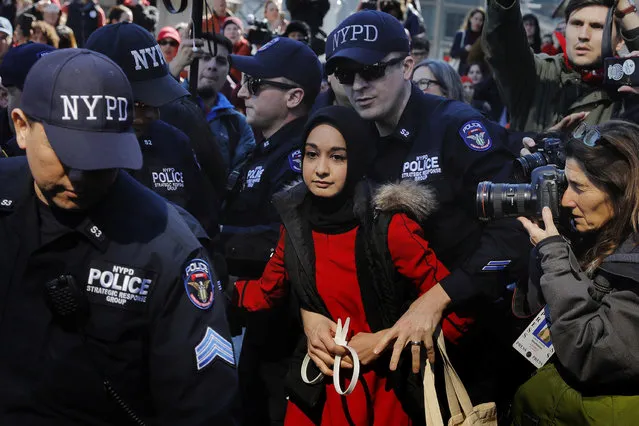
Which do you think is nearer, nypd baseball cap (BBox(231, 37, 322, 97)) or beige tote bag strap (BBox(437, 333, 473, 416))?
beige tote bag strap (BBox(437, 333, 473, 416))

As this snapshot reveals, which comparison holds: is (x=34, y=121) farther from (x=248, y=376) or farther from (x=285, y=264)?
(x=248, y=376)

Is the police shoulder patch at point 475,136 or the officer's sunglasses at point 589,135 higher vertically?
the officer's sunglasses at point 589,135

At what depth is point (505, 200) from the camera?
3.72 metres

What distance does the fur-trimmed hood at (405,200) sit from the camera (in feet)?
12.7

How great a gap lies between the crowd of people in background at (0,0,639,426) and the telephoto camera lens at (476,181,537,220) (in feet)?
0.06

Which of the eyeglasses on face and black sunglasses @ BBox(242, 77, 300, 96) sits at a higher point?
black sunglasses @ BBox(242, 77, 300, 96)

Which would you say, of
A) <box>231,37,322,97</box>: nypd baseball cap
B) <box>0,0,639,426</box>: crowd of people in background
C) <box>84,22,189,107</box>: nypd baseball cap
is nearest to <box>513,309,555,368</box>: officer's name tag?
<box>0,0,639,426</box>: crowd of people in background

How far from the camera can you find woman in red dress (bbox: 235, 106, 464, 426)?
153 inches

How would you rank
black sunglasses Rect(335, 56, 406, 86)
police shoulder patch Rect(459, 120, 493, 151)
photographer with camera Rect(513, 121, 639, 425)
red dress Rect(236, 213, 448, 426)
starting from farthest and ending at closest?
black sunglasses Rect(335, 56, 406, 86)
police shoulder patch Rect(459, 120, 493, 151)
red dress Rect(236, 213, 448, 426)
photographer with camera Rect(513, 121, 639, 425)

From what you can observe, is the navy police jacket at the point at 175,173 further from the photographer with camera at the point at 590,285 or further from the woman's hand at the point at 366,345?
the photographer with camera at the point at 590,285

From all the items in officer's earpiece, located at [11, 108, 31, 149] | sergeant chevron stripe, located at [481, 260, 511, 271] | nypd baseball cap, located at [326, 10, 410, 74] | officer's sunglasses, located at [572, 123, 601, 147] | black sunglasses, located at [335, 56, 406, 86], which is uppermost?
officer's earpiece, located at [11, 108, 31, 149]

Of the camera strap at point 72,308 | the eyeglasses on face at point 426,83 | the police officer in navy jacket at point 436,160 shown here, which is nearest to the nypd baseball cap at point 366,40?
the police officer in navy jacket at point 436,160

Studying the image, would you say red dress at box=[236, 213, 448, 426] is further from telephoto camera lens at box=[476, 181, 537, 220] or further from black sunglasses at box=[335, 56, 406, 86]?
black sunglasses at box=[335, 56, 406, 86]

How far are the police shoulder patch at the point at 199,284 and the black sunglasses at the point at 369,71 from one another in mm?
1951
